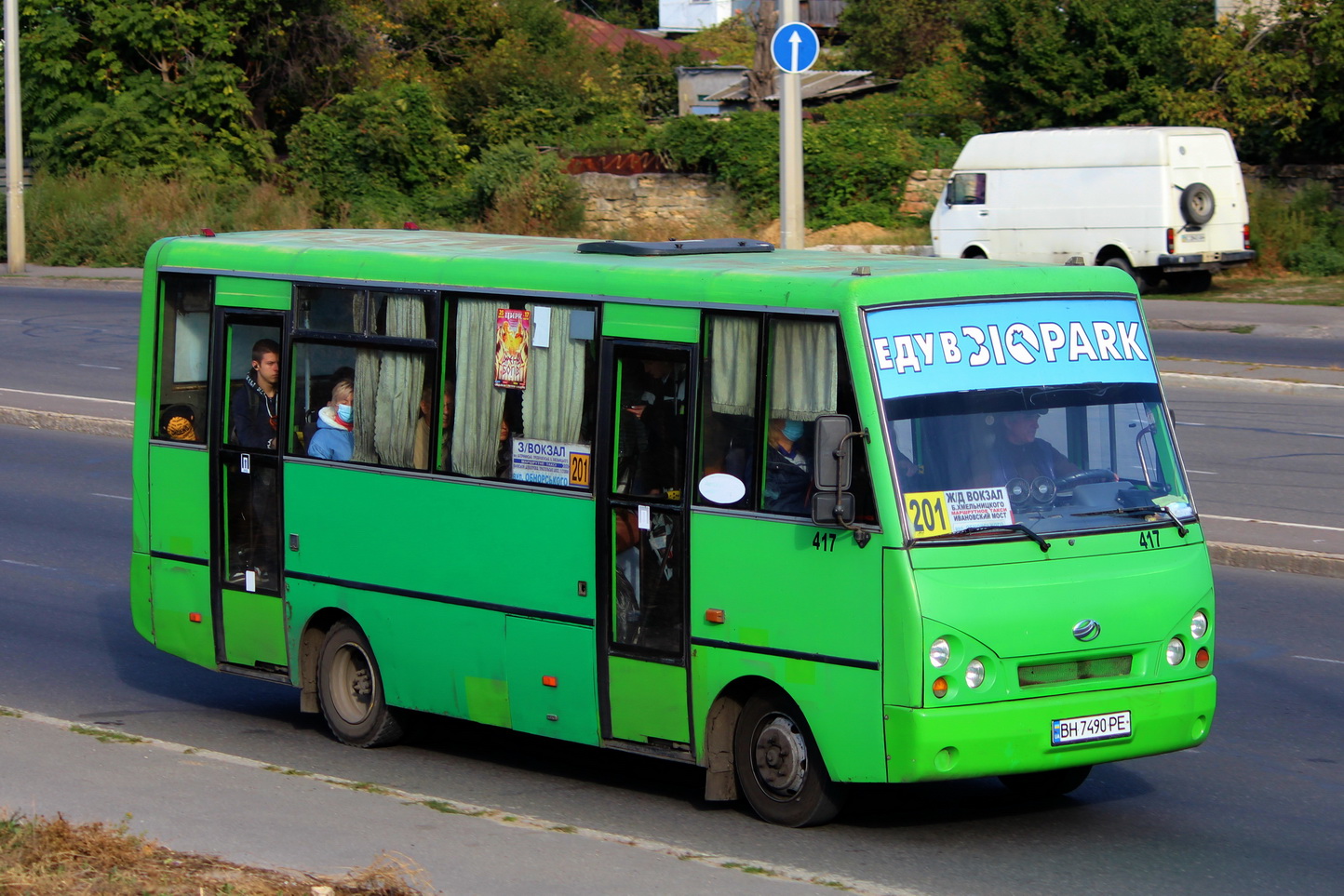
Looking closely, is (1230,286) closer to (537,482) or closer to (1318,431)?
(1318,431)

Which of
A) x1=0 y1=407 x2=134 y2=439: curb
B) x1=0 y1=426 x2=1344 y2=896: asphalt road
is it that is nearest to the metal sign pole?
x1=0 y1=407 x2=134 y2=439: curb

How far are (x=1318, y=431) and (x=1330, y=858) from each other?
1126cm

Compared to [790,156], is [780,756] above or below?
below

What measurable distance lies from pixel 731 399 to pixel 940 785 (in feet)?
7.15

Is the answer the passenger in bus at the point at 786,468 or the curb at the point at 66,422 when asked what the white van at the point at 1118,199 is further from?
the passenger in bus at the point at 786,468

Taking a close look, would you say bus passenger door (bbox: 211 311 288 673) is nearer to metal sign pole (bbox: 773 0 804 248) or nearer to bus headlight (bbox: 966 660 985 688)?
bus headlight (bbox: 966 660 985 688)

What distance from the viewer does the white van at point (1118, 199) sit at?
96.0 ft

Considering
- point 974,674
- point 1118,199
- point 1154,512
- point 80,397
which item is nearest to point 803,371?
point 974,674

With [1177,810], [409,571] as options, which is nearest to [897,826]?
[1177,810]

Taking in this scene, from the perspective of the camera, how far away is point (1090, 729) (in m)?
6.85

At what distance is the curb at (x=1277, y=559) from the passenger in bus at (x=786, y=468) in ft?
19.3

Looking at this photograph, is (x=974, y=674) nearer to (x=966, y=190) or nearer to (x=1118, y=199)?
(x=1118, y=199)

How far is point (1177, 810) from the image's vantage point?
7457 mm

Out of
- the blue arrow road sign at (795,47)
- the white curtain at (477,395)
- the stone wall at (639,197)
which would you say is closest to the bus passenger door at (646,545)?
the white curtain at (477,395)
